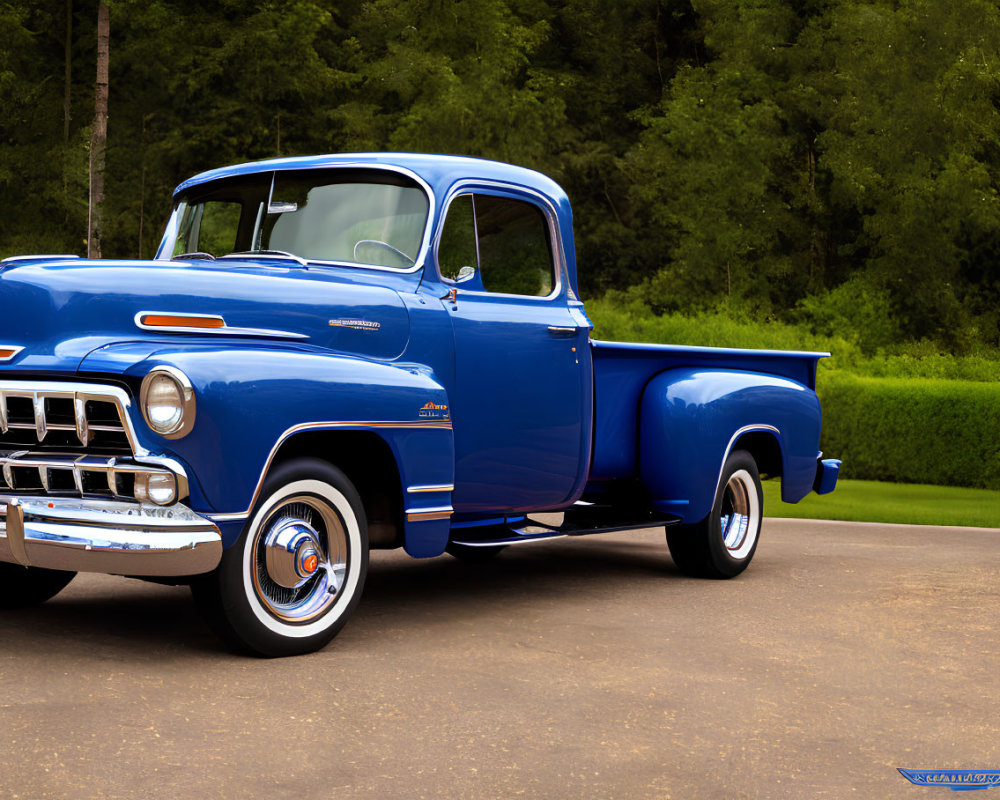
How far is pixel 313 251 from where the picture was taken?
654 cm

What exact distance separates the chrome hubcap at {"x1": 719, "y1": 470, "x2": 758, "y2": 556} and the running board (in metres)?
0.83

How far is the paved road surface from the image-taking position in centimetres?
407

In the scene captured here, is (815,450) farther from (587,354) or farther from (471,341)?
(471,341)

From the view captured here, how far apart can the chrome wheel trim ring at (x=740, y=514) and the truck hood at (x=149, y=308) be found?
341 cm

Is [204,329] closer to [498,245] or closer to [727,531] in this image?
[498,245]

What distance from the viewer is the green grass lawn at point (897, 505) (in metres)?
12.7

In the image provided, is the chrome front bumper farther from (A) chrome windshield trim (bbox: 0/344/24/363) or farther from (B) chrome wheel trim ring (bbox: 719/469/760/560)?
(B) chrome wheel trim ring (bbox: 719/469/760/560)

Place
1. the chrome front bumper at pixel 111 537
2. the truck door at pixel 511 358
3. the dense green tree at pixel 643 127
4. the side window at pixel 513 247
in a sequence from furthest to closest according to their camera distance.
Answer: the dense green tree at pixel 643 127 → the side window at pixel 513 247 → the truck door at pixel 511 358 → the chrome front bumper at pixel 111 537

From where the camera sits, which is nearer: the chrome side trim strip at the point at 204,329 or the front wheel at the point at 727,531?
the chrome side trim strip at the point at 204,329

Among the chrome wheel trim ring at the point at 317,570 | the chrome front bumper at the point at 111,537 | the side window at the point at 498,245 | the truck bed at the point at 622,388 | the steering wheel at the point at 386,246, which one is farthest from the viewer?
the truck bed at the point at 622,388

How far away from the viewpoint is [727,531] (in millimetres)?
8539

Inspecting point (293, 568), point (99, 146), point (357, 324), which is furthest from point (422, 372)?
point (99, 146)

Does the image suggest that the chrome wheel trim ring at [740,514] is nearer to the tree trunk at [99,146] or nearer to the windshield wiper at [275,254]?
the windshield wiper at [275,254]

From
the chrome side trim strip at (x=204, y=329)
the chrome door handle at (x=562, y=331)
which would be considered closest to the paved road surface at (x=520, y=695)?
the chrome side trim strip at (x=204, y=329)
